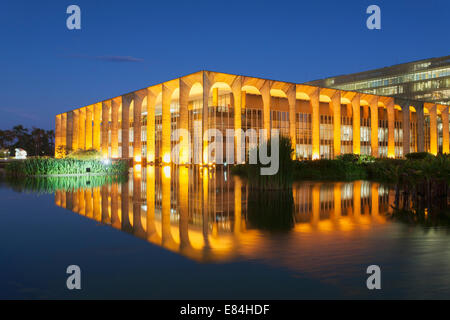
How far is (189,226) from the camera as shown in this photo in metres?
7.42

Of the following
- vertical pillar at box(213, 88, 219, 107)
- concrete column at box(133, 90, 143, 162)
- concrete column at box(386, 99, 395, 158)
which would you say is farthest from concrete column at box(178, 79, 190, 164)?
concrete column at box(386, 99, 395, 158)

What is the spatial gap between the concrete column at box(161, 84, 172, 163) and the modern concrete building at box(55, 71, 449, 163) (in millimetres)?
119

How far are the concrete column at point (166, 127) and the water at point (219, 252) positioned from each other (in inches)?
1389

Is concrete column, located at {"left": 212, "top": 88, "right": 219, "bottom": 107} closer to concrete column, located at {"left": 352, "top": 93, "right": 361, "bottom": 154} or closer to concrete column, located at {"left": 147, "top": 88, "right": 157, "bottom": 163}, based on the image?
concrete column, located at {"left": 147, "top": 88, "right": 157, "bottom": 163}

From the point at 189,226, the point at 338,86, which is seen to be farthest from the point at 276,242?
the point at 338,86

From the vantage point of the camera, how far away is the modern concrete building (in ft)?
143

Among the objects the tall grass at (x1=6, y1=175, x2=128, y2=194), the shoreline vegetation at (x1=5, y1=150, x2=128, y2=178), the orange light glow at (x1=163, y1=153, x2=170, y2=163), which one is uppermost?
the orange light glow at (x1=163, y1=153, x2=170, y2=163)

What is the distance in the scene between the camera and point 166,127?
46.0 m

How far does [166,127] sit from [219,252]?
136 feet

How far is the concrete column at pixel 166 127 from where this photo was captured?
4522 centimetres

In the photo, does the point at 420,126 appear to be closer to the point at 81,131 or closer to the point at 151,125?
the point at 151,125

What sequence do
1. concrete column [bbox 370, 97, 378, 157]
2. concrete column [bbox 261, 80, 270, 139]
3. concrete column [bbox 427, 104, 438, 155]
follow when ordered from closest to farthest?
concrete column [bbox 261, 80, 270, 139]
concrete column [bbox 370, 97, 378, 157]
concrete column [bbox 427, 104, 438, 155]
